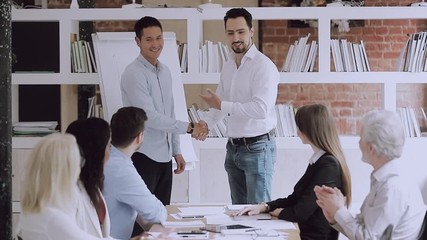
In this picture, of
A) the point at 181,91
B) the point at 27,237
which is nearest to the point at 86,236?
the point at 27,237

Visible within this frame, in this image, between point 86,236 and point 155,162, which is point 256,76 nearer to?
point 155,162

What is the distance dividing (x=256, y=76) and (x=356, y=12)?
5.51 ft

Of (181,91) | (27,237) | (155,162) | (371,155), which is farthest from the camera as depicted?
(181,91)

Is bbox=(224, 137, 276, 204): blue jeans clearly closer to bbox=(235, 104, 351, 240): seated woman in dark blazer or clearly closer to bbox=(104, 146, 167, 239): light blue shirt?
bbox=(235, 104, 351, 240): seated woman in dark blazer

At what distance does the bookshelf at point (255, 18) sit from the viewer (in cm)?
623

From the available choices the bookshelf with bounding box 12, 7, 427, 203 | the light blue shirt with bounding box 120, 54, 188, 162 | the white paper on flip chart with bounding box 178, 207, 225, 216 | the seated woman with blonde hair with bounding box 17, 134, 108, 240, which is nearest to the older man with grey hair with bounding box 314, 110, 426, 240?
the white paper on flip chart with bounding box 178, 207, 225, 216

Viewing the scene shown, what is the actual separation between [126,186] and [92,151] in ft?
1.42

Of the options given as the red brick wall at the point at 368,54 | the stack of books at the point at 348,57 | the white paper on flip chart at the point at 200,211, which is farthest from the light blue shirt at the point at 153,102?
the red brick wall at the point at 368,54

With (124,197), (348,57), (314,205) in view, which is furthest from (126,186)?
(348,57)

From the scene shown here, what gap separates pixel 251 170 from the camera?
4.85m

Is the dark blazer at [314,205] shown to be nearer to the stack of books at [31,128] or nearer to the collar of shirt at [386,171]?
the collar of shirt at [386,171]

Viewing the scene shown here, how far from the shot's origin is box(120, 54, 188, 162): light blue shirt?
4810mm

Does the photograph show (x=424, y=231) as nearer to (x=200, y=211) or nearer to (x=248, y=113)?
(x=200, y=211)

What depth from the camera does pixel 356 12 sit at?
6.21m
